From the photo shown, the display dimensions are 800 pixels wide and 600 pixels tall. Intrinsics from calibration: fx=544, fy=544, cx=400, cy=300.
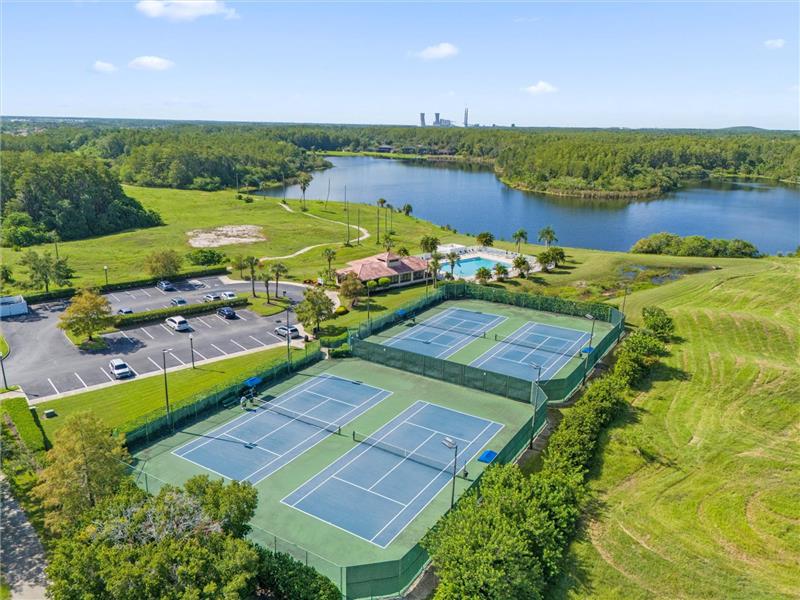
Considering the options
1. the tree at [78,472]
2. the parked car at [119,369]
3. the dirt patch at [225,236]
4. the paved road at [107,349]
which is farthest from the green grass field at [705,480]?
the dirt patch at [225,236]

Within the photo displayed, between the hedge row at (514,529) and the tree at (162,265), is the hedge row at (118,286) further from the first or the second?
the hedge row at (514,529)

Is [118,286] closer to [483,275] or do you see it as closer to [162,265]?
[162,265]

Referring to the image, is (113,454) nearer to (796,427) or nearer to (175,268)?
(796,427)

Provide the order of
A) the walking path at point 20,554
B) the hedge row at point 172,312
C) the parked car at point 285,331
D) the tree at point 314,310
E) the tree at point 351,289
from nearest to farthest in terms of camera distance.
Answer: the walking path at point 20,554
the tree at point 314,310
the parked car at point 285,331
the hedge row at point 172,312
the tree at point 351,289

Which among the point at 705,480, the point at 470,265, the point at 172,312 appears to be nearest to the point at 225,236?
the point at 172,312

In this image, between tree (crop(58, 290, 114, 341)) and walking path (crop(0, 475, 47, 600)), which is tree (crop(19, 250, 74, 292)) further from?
walking path (crop(0, 475, 47, 600))

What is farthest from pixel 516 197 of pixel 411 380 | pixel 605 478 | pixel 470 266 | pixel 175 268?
pixel 605 478
